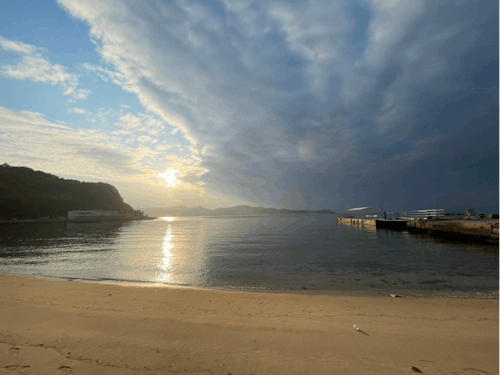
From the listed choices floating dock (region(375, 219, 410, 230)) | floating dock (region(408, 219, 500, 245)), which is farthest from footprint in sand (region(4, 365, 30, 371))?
floating dock (region(375, 219, 410, 230))

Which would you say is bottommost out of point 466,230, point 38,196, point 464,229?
point 466,230

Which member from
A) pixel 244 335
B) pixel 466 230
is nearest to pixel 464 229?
pixel 466 230

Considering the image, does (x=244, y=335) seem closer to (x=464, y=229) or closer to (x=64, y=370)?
(x=64, y=370)

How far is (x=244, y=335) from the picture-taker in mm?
5461

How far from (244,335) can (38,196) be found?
17088 cm

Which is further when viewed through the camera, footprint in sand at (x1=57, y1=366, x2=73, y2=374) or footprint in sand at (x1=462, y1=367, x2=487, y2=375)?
footprint in sand at (x1=462, y1=367, x2=487, y2=375)

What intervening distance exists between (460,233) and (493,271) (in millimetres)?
21908

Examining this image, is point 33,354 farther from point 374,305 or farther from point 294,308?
point 374,305

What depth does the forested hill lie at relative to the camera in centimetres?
11312

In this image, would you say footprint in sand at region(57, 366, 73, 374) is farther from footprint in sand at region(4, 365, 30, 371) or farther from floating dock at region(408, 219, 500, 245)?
floating dock at region(408, 219, 500, 245)

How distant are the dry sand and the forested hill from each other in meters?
151

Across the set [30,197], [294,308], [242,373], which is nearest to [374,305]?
[294,308]

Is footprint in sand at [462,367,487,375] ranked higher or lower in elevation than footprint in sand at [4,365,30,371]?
lower

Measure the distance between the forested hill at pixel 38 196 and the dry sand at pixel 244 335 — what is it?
495 feet
